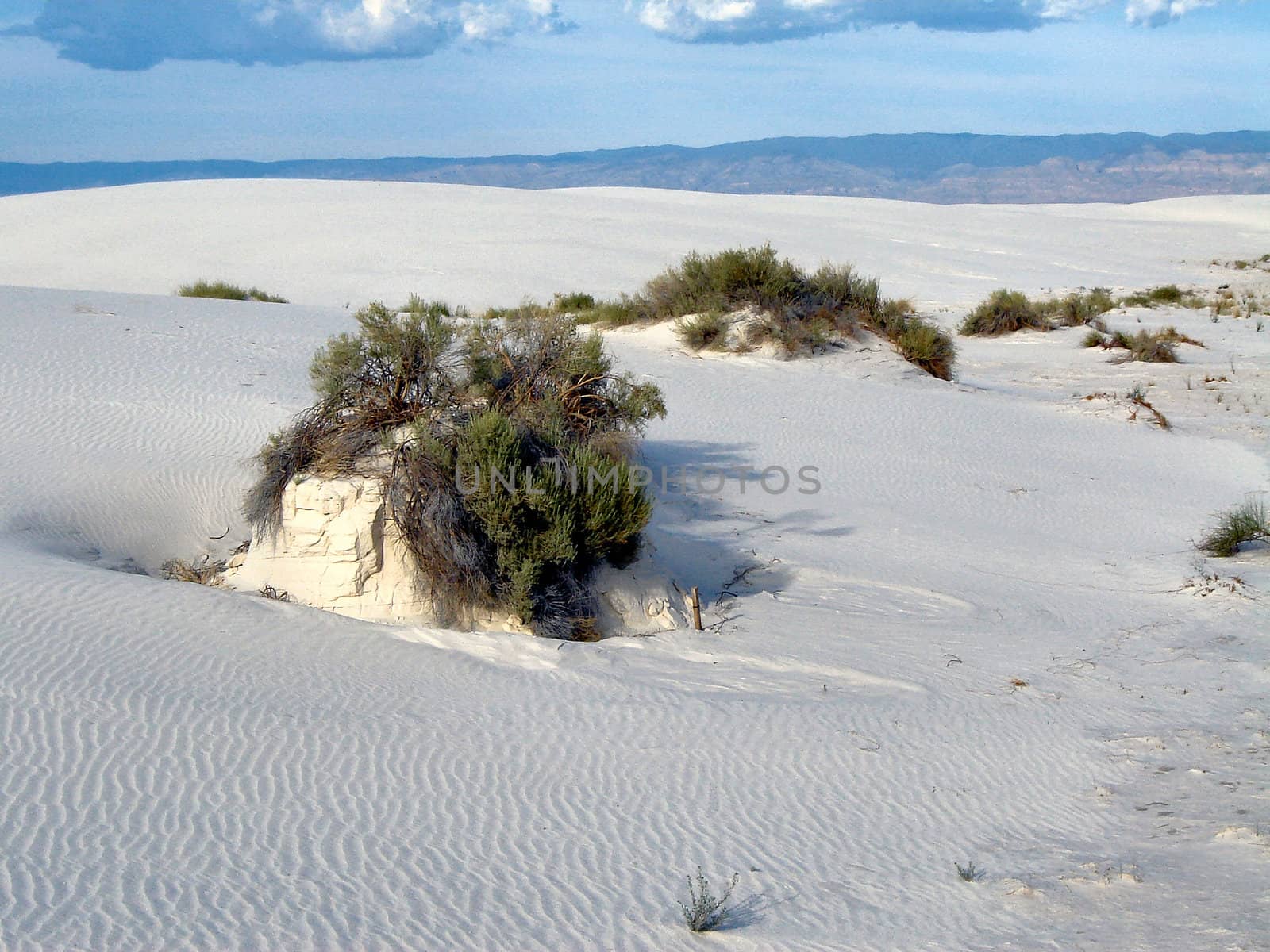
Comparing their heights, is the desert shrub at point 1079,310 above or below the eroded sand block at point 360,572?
above

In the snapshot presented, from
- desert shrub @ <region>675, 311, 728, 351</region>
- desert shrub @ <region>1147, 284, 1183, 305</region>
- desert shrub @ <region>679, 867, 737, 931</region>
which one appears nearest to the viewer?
desert shrub @ <region>679, 867, 737, 931</region>

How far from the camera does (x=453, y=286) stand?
26203mm

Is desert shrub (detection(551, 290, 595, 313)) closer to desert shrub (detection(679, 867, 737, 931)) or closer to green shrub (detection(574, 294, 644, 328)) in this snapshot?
green shrub (detection(574, 294, 644, 328))

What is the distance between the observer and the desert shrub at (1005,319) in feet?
73.0

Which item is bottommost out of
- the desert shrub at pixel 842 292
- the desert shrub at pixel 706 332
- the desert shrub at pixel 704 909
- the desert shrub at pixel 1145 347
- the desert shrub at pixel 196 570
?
the desert shrub at pixel 196 570

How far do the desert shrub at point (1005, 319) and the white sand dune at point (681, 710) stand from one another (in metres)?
8.49

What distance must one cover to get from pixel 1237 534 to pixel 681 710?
602 centimetres

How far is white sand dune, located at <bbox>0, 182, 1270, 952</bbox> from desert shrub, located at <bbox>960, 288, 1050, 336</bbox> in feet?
27.8

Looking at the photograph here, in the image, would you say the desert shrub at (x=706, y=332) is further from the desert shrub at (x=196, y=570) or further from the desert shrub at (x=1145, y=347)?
the desert shrub at (x=196, y=570)

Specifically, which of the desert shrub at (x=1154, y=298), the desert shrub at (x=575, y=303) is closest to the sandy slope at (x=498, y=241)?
the desert shrub at (x=575, y=303)

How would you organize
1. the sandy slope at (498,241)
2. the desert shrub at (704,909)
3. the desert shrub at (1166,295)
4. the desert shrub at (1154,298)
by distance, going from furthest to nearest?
1. the sandy slope at (498,241)
2. the desert shrub at (1166,295)
3. the desert shrub at (1154,298)
4. the desert shrub at (704,909)

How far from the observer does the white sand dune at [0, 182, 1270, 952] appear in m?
3.90

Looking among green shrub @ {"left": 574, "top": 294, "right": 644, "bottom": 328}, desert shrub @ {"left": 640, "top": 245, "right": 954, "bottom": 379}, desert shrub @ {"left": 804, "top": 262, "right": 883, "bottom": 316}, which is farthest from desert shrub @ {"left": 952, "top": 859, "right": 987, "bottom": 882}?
green shrub @ {"left": 574, "top": 294, "right": 644, "bottom": 328}

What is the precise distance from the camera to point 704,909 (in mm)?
3801
